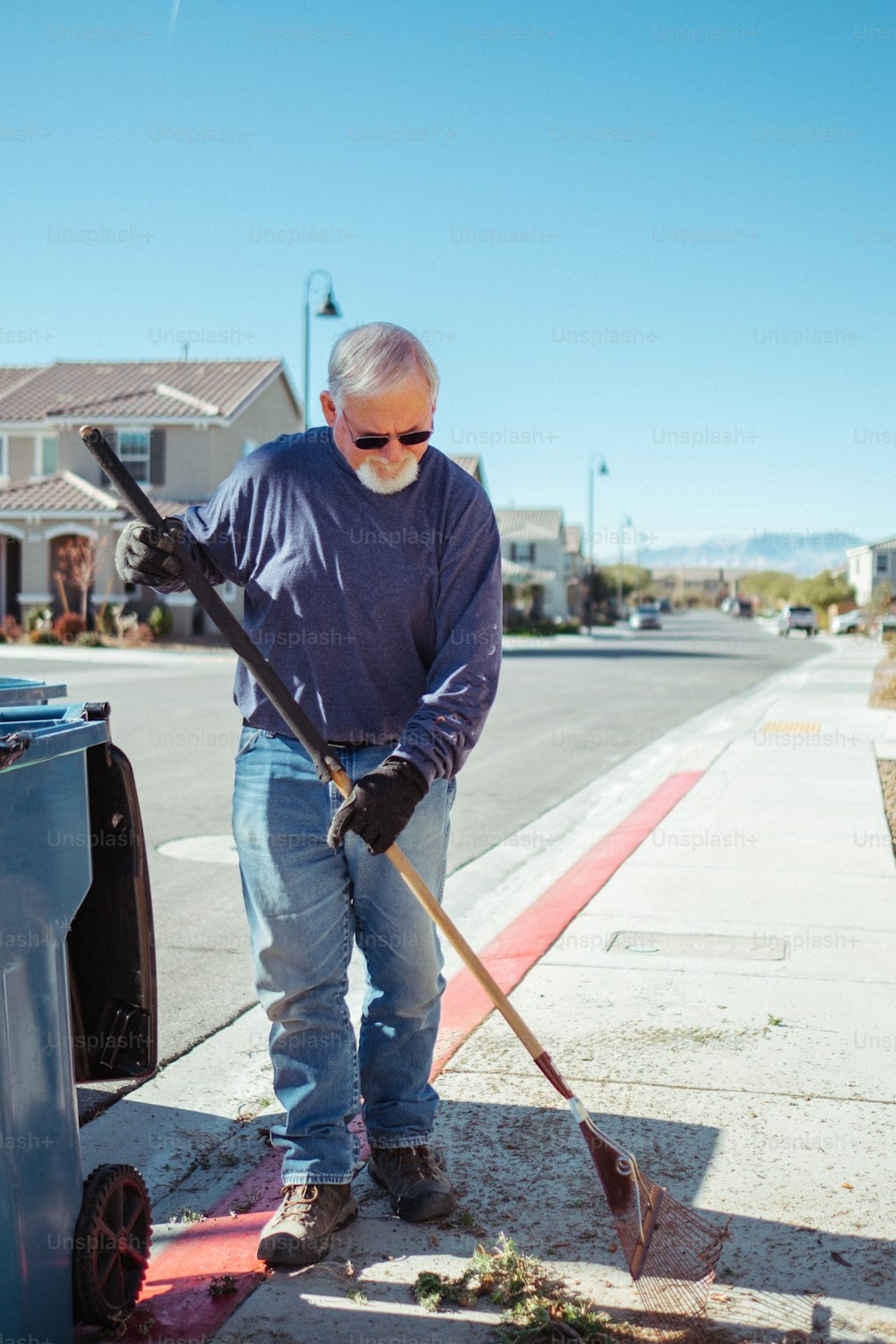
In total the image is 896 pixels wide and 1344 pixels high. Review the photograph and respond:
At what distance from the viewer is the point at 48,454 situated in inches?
1316

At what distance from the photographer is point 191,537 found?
3.00 metres

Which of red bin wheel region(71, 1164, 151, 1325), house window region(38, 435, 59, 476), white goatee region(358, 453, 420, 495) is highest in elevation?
house window region(38, 435, 59, 476)

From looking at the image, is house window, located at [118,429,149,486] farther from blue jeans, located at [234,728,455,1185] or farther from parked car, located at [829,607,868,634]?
parked car, located at [829,607,868,634]

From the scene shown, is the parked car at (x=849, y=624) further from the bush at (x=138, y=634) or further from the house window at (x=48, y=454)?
the bush at (x=138, y=634)

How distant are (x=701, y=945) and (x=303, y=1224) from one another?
271 cm

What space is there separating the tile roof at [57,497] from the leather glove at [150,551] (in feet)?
91.8

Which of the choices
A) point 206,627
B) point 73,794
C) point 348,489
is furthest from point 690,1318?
point 206,627

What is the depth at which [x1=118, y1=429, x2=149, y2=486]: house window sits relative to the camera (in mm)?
30641

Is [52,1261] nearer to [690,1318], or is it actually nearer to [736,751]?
[690,1318]

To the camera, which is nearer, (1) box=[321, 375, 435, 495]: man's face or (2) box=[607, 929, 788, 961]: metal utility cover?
(1) box=[321, 375, 435, 495]: man's face

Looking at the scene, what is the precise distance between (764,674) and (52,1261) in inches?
933

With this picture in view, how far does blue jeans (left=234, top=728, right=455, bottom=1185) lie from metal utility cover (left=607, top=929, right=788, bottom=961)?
7.10 ft

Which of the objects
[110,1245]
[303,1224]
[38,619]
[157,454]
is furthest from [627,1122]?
[157,454]

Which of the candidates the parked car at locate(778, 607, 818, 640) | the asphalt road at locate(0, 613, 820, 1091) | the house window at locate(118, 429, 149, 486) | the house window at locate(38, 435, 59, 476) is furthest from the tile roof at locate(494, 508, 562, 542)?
the asphalt road at locate(0, 613, 820, 1091)
